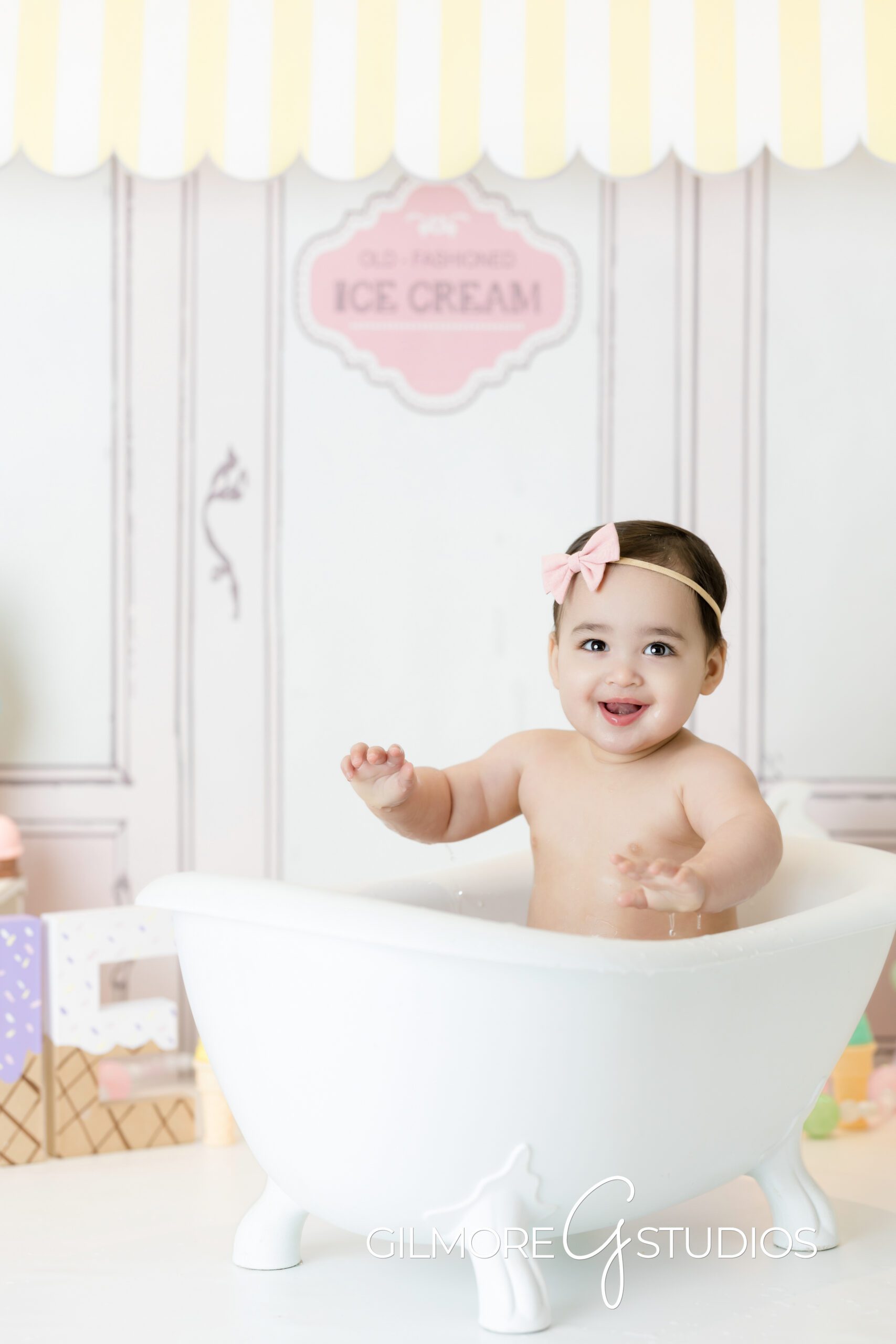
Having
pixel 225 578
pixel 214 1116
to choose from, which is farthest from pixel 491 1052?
pixel 225 578

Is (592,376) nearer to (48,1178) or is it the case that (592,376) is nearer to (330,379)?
(330,379)

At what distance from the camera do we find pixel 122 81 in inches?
94.7

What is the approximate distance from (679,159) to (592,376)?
43 centimetres

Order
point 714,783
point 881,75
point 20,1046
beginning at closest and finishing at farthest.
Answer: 1. point 714,783
2. point 20,1046
3. point 881,75

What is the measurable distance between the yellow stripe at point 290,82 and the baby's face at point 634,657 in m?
1.27

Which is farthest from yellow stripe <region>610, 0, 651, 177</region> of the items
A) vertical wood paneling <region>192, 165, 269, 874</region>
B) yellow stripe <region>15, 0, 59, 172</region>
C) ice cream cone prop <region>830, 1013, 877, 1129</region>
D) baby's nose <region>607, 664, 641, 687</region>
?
ice cream cone prop <region>830, 1013, 877, 1129</region>

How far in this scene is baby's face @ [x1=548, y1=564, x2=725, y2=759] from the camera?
152 centimetres

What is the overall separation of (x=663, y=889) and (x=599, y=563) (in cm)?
46

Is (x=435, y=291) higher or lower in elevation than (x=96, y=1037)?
higher

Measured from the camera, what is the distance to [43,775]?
251 cm

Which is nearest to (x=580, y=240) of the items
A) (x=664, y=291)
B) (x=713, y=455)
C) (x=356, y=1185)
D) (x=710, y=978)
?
(x=664, y=291)

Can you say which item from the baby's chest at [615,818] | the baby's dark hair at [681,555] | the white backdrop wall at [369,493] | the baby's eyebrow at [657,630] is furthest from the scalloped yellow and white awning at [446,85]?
the baby's chest at [615,818]

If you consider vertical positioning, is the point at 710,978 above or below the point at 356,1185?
above

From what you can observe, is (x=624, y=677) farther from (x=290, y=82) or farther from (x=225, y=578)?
(x=290, y=82)
